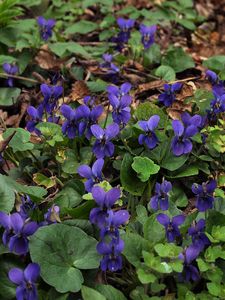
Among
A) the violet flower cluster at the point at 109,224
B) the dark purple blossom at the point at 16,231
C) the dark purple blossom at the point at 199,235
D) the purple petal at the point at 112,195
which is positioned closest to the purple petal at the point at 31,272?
the dark purple blossom at the point at 16,231

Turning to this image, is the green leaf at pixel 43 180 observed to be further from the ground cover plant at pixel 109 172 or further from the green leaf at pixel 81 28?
the green leaf at pixel 81 28

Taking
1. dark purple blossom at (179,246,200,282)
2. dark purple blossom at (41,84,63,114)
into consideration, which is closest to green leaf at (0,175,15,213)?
dark purple blossom at (41,84,63,114)

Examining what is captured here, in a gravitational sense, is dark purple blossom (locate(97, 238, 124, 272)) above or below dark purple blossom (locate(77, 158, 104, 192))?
below

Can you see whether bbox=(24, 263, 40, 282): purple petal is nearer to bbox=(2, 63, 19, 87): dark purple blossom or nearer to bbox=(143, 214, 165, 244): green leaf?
bbox=(143, 214, 165, 244): green leaf

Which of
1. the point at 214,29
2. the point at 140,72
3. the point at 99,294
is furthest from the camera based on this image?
the point at 214,29

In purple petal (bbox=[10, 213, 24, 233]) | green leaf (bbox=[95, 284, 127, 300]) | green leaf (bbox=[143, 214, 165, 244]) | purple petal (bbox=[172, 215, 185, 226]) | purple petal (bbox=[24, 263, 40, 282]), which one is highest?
purple petal (bbox=[10, 213, 24, 233])

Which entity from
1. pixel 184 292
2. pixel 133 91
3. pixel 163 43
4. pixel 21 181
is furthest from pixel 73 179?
pixel 163 43

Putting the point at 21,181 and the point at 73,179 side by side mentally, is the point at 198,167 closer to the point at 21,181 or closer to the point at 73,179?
the point at 73,179

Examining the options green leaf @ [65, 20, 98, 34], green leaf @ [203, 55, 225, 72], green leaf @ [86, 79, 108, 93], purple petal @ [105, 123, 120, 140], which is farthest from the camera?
green leaf @ [65, 20, 98, 34]
